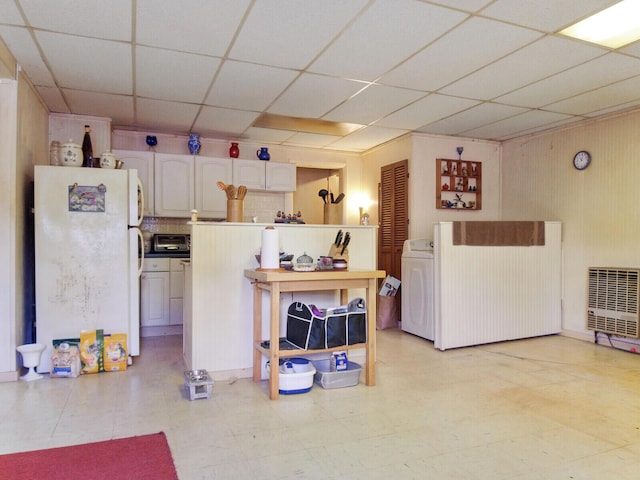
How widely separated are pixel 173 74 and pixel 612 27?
3.14m

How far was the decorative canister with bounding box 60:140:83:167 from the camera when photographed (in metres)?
3.70

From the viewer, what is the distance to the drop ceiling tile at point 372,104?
397cm

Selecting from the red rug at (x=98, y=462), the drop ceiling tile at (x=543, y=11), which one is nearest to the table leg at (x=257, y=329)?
the red rug at (x=98, y=462)

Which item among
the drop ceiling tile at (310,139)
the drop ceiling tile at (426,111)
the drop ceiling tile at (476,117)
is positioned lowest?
the drop ceiling tile at (310,139)

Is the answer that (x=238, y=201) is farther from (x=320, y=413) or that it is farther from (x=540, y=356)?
(x=540, y=356)

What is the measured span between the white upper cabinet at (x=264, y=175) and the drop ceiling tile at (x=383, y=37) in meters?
2.42

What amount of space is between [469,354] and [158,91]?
3774mm

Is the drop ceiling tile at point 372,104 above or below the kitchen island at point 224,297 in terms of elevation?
above

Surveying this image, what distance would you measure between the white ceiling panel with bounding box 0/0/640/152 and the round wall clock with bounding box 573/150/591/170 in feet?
1.23

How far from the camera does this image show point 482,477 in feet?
6.39

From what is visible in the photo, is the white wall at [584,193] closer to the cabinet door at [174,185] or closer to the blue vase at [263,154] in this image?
the blue vase at [263,154]

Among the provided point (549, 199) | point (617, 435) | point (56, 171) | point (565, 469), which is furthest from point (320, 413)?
point (549, 199)

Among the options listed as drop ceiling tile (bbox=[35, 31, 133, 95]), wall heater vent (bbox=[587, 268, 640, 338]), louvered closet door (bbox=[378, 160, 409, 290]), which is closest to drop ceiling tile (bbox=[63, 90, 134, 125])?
drop ceiling tile (bbox=[35, 31, 133, 95])

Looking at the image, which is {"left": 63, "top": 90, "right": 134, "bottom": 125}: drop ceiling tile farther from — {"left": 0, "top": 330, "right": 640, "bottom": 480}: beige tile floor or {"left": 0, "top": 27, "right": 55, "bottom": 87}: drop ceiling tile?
{"left": 0, "top": 330, "right": 640, "bottom": 480}: beige tile floor
